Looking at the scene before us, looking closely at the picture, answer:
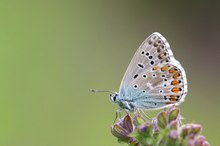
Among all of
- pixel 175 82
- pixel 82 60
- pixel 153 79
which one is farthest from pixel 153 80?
pixel 82 60

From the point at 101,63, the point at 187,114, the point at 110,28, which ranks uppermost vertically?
the point at 110,28

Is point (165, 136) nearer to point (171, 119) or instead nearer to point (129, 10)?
point (171, 119)

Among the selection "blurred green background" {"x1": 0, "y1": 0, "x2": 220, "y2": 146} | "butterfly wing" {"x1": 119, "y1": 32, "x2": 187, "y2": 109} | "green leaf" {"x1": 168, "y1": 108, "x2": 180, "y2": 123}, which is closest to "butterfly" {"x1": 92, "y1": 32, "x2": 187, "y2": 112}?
"butterfly wing" {"x1": 119, "y1": 32, "x2": 187, "y2": 109}

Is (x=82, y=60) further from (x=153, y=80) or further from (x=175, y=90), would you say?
(x=175, y=90)

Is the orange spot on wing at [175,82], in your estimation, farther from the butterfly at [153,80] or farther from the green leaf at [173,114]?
the green leaf at [173,114]

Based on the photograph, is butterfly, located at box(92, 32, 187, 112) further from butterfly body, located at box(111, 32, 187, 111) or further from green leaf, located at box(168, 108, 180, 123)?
green leaf, located at box(168, 108, 180, 123)

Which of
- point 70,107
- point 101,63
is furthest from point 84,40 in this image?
point 70,107

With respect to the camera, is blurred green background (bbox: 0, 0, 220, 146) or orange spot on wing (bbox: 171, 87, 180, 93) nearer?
orange spot on wing (bbox: 171, 87, 180, 93)
